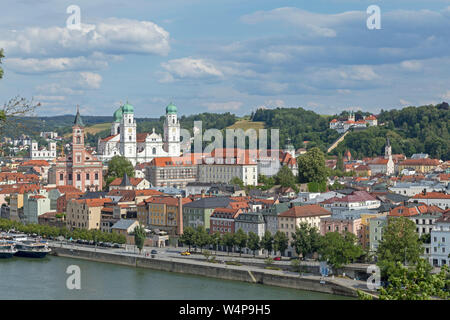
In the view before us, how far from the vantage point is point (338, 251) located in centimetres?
1942

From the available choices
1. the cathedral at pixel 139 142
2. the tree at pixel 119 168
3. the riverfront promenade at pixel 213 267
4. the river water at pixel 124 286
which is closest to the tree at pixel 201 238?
the riverfront promenade at pixel 213 267

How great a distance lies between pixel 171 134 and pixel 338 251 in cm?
3265

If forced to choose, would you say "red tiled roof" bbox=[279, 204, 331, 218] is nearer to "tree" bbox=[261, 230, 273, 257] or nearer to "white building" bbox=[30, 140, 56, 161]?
"tree" bbox=[261, 230, 273, 257]

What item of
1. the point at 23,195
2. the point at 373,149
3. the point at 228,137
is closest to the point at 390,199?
the point at 23,195

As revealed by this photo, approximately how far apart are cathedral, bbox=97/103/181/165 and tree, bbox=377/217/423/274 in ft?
107


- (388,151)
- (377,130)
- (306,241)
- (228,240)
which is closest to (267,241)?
(228,240)

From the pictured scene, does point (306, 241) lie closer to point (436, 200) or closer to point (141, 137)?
point (436, 200)

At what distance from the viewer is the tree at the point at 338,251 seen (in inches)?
763

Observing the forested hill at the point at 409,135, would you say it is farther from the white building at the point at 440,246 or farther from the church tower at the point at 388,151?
the white building at the point at 440,246

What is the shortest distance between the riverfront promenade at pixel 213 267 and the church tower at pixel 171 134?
23.9 meters

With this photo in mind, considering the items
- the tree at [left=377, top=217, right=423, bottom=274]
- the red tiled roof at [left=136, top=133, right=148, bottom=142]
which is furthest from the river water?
the red tiled roof at [left=136, top=133, right=148, bottom=142]

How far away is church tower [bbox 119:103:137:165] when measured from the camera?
50031 mm
